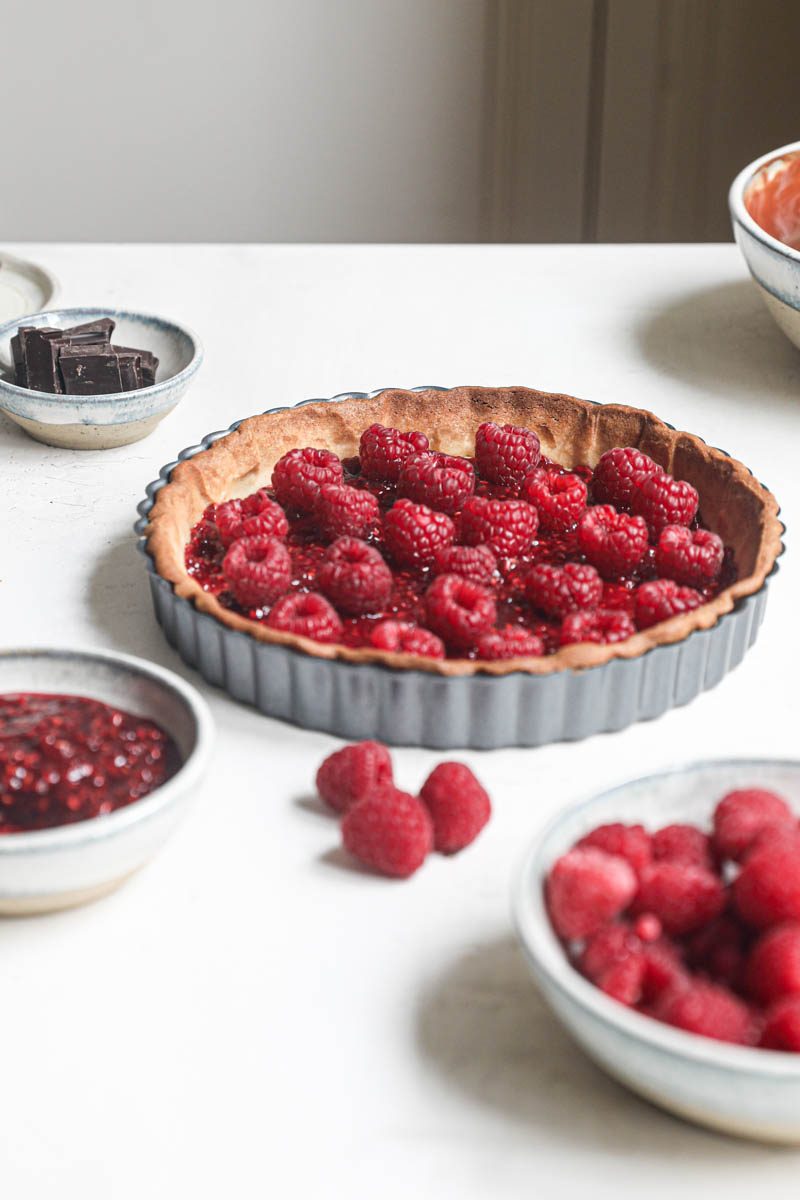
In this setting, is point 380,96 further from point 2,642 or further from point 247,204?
point 2,642

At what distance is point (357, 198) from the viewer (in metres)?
4.11

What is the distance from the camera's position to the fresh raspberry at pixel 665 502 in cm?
152

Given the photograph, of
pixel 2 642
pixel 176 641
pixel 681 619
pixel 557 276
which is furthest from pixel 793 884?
pixel 557 276

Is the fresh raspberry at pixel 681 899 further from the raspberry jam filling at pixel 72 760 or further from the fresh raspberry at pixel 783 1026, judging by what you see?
the raspberry jam filling at pixel 72 760

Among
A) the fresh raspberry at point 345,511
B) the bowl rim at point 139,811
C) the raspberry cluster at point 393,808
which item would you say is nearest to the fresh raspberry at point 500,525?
the fresh raspberry at point 345,511

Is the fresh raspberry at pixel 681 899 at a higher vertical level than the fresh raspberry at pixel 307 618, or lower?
higher

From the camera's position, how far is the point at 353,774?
3.78ft

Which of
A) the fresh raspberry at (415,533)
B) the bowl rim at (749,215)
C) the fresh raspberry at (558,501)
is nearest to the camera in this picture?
the fresh raspberry at (415,533)

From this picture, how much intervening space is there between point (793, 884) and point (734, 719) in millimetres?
501

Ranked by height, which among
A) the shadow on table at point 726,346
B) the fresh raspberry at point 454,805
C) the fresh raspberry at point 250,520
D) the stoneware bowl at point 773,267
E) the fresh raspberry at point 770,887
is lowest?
the fresh raspberry at point 454,805

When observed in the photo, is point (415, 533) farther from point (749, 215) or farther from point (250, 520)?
point (749, 215)

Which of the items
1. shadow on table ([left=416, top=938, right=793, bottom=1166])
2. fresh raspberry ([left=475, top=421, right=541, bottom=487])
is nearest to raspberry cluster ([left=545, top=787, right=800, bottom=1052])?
shadow on table ([left=416, top=938, right=793, bottom=1166])

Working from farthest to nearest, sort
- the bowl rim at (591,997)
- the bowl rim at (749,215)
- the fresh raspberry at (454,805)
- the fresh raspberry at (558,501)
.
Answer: the bowl rim at (749,215)
the fresh raspberry at (558,501)
the fresh raspberry at (454,805)
the bowl rim at (591,997)

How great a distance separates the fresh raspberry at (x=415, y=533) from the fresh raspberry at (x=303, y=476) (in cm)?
13
